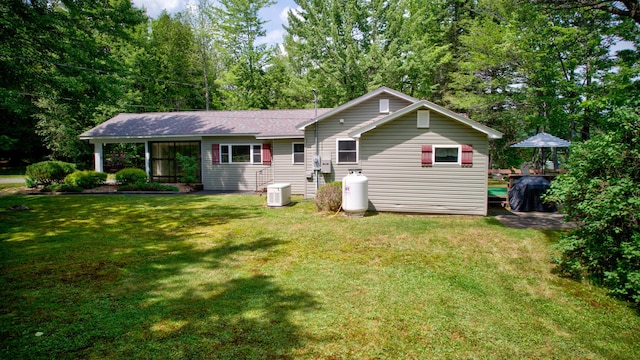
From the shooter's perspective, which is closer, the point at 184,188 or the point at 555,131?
the point at 184,188

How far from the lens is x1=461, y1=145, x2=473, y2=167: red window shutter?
1048 centimetres

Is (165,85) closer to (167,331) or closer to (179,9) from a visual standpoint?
(179,9)

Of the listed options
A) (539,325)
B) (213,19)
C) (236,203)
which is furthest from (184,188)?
(213,19)

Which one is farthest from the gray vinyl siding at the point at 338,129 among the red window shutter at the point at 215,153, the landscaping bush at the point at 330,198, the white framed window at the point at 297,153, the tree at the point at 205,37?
the tree at the point at 205,37

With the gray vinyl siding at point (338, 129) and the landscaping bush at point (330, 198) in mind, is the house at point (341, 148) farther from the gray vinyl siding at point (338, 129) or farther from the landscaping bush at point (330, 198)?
the landscaping bush at point (330, 198)

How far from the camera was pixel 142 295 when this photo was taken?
4.88 metres

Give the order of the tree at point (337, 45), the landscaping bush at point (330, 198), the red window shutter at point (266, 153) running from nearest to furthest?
the landscaping bush at point (330, 198)
the red window shutter at point (266, 153)
the tree at point (337, 45)

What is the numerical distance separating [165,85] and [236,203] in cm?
2281

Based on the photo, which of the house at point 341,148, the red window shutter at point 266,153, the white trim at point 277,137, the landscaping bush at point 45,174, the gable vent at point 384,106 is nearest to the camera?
the house at point 341,148

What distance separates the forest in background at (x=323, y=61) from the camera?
A: 1329cm

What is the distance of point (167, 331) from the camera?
391 cm

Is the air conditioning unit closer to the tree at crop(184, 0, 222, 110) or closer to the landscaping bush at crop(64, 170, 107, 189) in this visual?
the landscaping bush at crop(64, 170, 107, 189)

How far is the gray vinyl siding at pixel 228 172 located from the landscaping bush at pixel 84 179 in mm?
5231

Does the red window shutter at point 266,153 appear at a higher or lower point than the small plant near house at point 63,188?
higher
